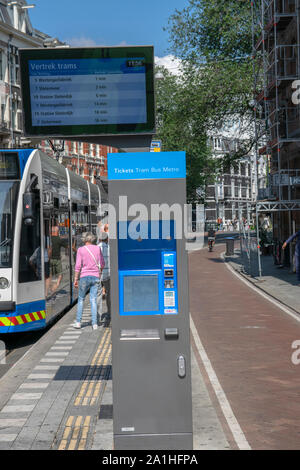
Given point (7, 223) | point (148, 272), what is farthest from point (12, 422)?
point (7, 223)

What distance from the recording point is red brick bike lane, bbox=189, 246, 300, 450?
6.83 metres

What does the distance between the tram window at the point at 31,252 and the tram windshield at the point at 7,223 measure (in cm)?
20

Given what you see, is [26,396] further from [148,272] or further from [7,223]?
[7,223]

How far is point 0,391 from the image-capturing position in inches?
331

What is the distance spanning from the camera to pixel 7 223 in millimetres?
11242

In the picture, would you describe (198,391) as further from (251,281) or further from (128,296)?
(251,281)

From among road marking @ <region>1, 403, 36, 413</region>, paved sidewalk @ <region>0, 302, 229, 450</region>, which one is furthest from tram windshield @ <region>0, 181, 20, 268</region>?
road marking @ <region>1, 403, 36, 413</region>

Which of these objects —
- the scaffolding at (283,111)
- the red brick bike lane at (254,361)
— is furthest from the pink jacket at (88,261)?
the scaffolding at (283,111)

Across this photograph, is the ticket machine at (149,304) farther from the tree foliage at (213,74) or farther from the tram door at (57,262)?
the tree foliage at (213,74)

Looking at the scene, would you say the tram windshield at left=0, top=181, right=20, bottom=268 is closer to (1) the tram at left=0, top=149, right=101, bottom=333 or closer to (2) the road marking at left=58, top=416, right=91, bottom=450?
(1) the tram at left=0, top=149, right=101, bottom=333

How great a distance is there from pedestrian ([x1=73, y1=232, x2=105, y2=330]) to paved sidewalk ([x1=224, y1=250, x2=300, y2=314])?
5095mm

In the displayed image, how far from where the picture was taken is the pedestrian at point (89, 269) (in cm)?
1292

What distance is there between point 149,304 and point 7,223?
18.7ft

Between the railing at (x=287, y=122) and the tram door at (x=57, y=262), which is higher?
the railing at (x=287, y=122)
